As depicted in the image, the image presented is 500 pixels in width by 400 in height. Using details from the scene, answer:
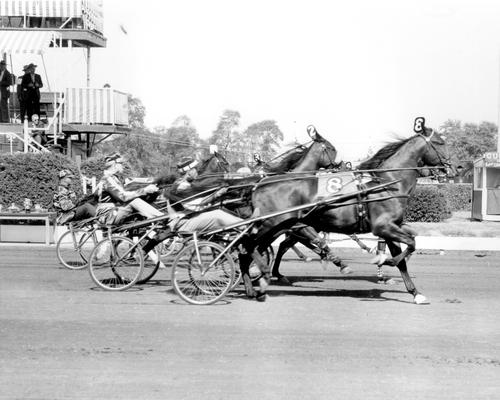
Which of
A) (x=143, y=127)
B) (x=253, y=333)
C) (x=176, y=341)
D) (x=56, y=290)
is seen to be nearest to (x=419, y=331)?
(x=253, y=333)

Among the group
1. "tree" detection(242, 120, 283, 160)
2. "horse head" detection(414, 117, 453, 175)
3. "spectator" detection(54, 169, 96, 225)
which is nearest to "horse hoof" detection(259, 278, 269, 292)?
"horse head" detection(414, 117, 453, 175)

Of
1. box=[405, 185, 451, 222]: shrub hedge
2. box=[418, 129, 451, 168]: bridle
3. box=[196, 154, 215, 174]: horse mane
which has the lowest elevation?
box=[405, 185, 451, 222]: shrub hedge

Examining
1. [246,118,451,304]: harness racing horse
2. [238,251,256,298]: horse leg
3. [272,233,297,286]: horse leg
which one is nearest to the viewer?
[238,251,256,298]: horse leg

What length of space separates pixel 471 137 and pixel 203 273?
183 feet

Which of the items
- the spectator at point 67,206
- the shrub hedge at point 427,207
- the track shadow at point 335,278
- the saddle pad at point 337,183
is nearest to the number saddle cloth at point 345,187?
the saddle pad at point 337,183

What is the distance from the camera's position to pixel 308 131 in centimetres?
1441

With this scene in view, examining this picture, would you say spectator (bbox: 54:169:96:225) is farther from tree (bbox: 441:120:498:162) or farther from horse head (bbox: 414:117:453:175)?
tree (bbox: 441:120:498:162)

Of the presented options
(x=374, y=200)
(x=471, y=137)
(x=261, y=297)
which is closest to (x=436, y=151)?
(x=374, y=200)

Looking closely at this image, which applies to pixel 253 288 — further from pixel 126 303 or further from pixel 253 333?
pixel 253 333

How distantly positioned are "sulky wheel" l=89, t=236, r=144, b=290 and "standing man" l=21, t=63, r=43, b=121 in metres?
15.2

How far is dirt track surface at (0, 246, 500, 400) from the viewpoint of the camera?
725 centimetres

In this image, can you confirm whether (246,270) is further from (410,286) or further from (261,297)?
(410,286)

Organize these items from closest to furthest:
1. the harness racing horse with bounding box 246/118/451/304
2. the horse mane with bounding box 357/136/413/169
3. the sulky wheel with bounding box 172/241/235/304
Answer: the sulky wheel with bounding box 172/241/235/304
the harness racing horse with bounding box 246/118/451/304
the horse mane with bounding box 357/136/413/169

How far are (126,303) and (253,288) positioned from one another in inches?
64.7
